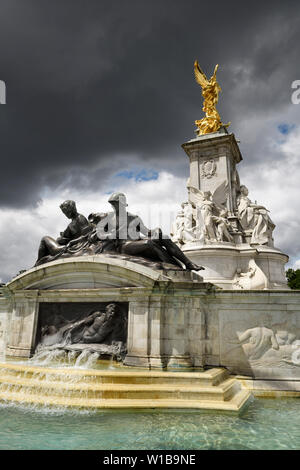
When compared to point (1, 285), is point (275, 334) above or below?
below

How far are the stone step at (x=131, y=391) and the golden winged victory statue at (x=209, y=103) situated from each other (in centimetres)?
1601

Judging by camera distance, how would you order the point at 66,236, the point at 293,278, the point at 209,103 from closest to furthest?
1. the point at 66,236
2. the point at 209,103
3. the point at 293,278

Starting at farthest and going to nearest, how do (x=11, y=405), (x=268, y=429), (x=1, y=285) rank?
(x=1, y=285)
(x=11, y=405)
(x=268, y=429)

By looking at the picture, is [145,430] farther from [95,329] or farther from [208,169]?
[208,169]

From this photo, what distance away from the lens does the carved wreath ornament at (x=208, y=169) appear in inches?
718

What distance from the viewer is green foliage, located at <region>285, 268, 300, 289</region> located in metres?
42.3

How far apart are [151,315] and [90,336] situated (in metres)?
1.69

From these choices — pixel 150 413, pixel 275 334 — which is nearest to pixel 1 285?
pixel 150 413

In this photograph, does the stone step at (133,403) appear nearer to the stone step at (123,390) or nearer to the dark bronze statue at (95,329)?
the stone step at (123,390)

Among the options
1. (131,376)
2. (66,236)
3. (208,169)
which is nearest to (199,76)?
(208,169)

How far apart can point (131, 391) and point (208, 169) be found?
559 inches

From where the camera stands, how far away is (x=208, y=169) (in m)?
18.4

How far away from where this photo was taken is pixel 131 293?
8008 mm
